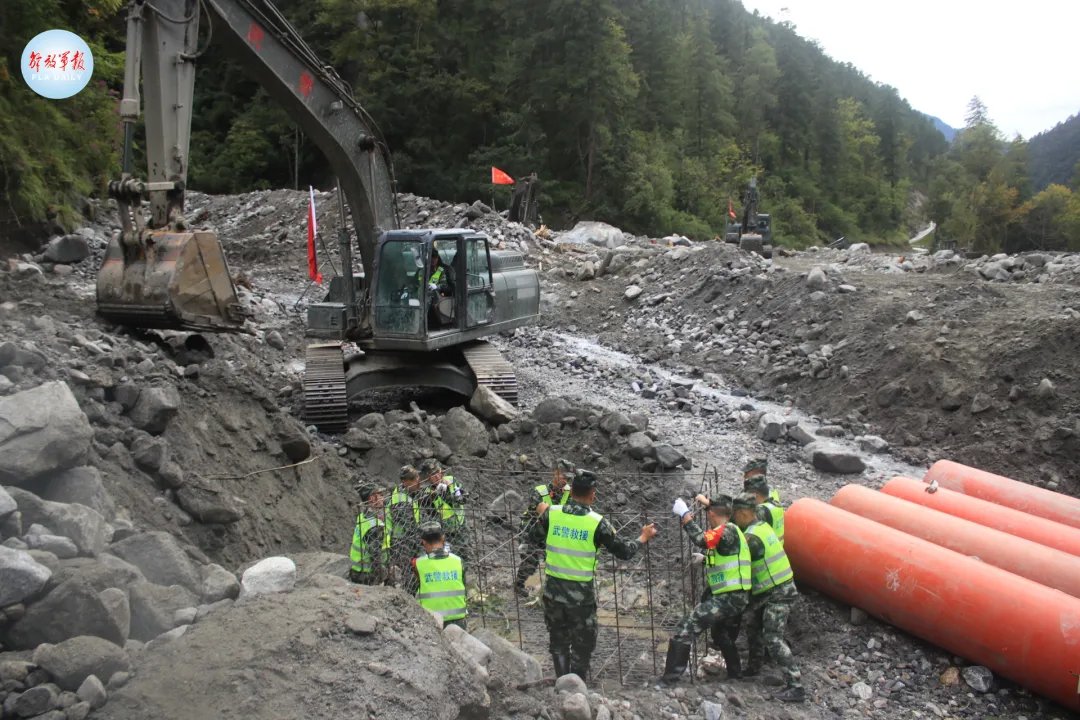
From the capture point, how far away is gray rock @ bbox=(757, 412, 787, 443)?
10.6 meters

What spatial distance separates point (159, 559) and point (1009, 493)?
6.67m

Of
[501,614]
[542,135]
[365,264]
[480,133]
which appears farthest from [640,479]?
[480,133]

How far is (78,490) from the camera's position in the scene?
5512 millimetres

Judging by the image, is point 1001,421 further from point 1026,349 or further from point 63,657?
point 63,657

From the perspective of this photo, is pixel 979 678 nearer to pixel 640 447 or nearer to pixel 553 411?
pixel 640 447

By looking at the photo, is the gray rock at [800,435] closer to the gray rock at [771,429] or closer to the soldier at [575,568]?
the gray rock at [771,429]

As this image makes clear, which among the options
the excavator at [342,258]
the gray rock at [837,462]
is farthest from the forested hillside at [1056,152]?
the excavator at [342,258]

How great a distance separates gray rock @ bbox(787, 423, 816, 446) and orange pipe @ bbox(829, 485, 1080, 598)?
3113mm

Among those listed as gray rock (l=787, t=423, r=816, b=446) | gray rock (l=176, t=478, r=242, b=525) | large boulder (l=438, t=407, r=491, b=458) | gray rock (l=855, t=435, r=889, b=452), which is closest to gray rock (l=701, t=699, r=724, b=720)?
gray rock (l=176, t=478, r=242, b=525)

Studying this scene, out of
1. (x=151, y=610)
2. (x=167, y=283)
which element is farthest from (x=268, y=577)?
(x=167, y=283)

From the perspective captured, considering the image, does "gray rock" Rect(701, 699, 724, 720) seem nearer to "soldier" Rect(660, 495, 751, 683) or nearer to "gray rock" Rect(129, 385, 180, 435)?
"soldier" Rect(660, 495, 751, 683)

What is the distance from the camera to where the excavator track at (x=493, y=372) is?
10.4 meters

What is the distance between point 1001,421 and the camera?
10156mm

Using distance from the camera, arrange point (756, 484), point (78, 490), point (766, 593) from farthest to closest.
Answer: point (756, 484), point (766, 593), point (78, 490)
